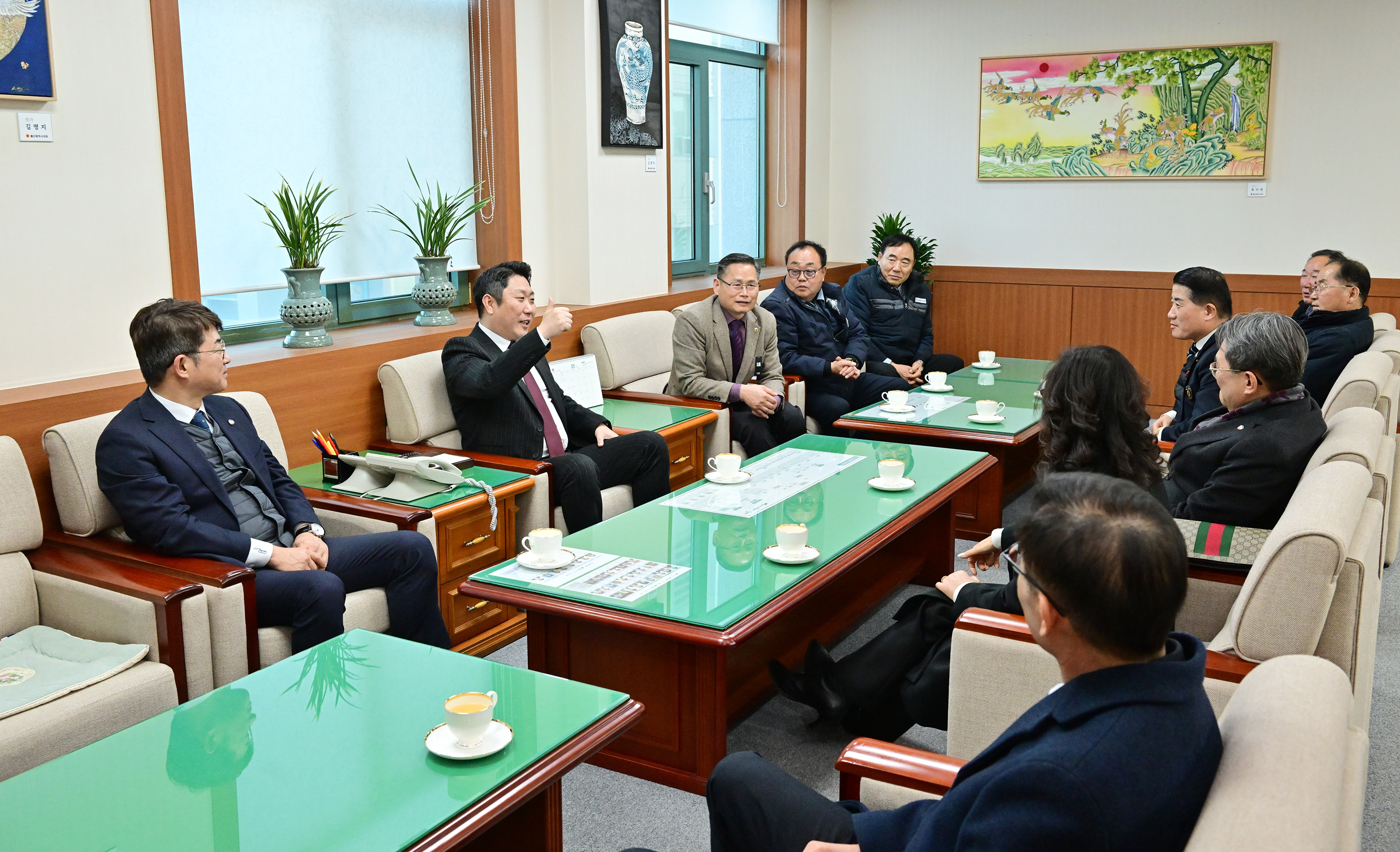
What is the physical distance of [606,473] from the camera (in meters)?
4.24

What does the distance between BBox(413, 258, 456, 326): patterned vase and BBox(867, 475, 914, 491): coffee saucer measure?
85.5 inches

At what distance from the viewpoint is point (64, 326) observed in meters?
3.41

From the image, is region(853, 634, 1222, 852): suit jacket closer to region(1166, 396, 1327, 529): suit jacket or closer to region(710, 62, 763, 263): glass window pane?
region(1166, 396, 1327, 529): suit jacket

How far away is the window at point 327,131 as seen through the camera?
397cm

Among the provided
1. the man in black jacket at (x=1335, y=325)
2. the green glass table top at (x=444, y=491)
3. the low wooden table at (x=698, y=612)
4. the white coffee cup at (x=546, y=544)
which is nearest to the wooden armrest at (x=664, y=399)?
the green glass table top at (x=444, y=491)

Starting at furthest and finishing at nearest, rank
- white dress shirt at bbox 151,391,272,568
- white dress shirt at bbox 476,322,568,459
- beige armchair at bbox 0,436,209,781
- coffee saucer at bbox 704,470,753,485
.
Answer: white dress shirt at bbox 476,322,568,459
coffee saucer at bbox 704,470,753,485
white dress shirt at bbox 151,391,272,568
beige armchair at bbox 0,436,209,781

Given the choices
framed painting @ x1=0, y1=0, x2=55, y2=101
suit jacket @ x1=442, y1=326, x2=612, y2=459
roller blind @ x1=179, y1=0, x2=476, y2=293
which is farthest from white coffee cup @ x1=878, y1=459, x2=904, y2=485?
framed painting @ x1=0, y1=0, x2=55, y2=101

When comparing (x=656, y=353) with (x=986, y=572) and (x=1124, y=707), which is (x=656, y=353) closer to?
(x=986, y=572)

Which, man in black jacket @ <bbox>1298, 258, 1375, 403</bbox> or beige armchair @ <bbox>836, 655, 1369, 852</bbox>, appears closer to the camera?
beige armchair @ <bbox>836, 655, 1369, 852</bbox>

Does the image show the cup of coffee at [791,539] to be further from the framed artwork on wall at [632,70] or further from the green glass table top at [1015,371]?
the framed artwork on wall at [632,70]

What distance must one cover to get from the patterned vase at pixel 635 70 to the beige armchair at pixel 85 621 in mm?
3431

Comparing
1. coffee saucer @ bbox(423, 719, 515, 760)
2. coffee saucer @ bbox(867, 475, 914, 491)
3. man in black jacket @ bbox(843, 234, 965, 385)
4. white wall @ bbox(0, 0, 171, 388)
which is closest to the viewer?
coffee saucer @ bbox(423, 719, 515, 760)

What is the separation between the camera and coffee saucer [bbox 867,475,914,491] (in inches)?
132

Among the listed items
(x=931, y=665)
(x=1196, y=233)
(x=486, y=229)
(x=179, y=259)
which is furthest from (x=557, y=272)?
(x=1196, y=233)
